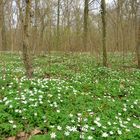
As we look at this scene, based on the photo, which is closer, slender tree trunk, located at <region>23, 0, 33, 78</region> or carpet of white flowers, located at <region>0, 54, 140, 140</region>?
carpet of white flowers, located at <region>0, 54, 140, 140</region>

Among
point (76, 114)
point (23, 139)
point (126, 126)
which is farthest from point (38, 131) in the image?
point (126, 126)

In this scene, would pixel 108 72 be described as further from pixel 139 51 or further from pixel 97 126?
pixel 97 126

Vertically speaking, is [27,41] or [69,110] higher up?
[27,41]

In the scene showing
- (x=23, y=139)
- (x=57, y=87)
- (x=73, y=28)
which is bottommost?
(x=23, y=139)

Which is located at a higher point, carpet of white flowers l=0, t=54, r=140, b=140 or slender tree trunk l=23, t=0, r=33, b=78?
slender tree trunk l=23, t=0, r=33, b=78

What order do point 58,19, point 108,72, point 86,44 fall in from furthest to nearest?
1. point 58,19
2. point 86,44
3. point 108,72

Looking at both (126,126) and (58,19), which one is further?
(58,19)

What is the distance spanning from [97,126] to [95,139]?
577 mm

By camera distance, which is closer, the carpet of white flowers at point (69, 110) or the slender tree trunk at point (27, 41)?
the carpet of white flowers at point (69, 110)

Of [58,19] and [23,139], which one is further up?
[58,19]

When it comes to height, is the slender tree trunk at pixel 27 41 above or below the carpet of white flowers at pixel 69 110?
above

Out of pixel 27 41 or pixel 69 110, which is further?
pixel 27 41

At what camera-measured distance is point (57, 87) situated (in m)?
8.77

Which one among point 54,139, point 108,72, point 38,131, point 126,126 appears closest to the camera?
point 54,139
